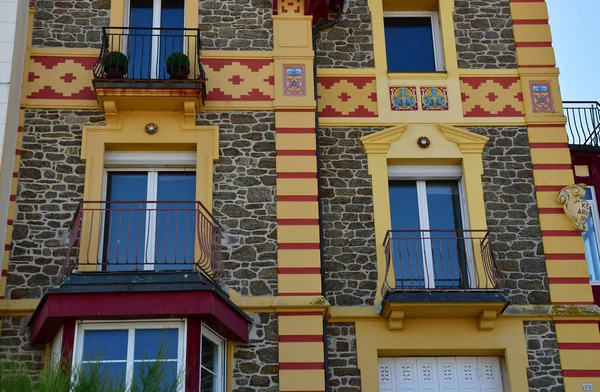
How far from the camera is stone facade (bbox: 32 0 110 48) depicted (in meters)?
16.3

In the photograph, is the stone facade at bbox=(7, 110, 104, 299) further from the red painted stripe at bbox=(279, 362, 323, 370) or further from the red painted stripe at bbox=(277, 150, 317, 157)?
the red painted stripe at bbox=(279, 362, 323, 370)

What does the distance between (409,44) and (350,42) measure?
3.74ft

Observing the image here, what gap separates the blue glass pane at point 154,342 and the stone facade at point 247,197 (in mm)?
1511

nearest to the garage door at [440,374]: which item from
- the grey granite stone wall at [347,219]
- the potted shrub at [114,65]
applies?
the grey granite stone wall at [347,219]

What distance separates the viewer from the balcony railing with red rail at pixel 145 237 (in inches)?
574

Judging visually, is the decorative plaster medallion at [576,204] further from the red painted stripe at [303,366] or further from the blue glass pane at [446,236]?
the red painted stripe at [303,366]

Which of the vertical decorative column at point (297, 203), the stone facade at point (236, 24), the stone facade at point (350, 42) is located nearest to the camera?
the vertical decorative column at point (297, 203)

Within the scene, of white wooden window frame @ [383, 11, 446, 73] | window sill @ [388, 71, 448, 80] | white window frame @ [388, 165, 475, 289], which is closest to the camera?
white window frame @ [388, 165, 475, 289]

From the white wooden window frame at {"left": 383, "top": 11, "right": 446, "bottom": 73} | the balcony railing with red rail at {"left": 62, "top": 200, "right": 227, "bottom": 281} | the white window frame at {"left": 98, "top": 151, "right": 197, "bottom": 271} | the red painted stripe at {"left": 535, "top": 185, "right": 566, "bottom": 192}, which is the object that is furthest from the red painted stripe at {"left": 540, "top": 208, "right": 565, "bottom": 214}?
the white window frame at {"left": 98, "top": 151, "right": 197, "bottom": 271}

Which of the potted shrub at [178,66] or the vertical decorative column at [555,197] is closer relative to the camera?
the vertical decorative column at [555,197]

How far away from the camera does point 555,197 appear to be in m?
15.7

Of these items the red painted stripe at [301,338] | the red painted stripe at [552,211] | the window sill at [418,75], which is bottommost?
the red painted stripe at [301,338]

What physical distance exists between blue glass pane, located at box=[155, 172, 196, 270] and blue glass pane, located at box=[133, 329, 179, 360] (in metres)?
1.20

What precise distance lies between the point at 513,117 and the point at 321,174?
332 centimetres
